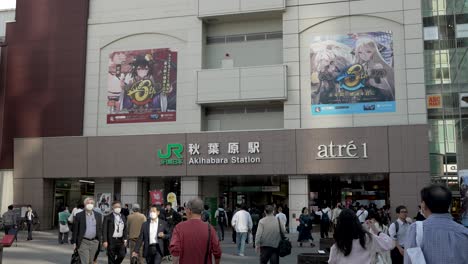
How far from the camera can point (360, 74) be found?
28109 millimetres

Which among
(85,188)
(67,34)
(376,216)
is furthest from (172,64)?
(376,216)

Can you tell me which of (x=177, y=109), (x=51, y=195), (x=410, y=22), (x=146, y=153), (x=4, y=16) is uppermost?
(x=4, y=16)

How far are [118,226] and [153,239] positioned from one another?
4.67ft

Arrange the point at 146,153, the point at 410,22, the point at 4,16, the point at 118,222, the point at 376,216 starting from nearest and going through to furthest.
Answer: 1. the point at 376,216
2. the point at 118,222
3. the point at 410,22
4. the point at 146,153
5. the point at 4,16

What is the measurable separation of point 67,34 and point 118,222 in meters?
24.9

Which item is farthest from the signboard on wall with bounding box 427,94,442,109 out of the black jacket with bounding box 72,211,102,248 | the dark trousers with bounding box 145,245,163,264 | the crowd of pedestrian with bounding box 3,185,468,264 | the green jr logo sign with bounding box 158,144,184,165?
the black jacket with bounding box 72,211,102,248

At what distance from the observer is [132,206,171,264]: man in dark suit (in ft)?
33.9

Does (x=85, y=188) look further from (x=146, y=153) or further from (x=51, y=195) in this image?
(x=146, y=153)

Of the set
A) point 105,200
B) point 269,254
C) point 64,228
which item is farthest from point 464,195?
point 105,200

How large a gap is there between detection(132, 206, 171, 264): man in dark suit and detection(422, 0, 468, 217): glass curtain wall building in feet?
67.7

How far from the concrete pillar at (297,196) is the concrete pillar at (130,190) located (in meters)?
9.37

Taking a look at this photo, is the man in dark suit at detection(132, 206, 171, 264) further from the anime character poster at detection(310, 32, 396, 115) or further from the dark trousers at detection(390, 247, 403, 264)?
the anime character poster at detection(310, 32, 396, 115)

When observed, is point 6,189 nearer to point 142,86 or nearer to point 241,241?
point 142,86

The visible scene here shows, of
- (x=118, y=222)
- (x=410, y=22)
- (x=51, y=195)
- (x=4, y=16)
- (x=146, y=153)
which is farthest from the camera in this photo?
(x=4, y=16)
